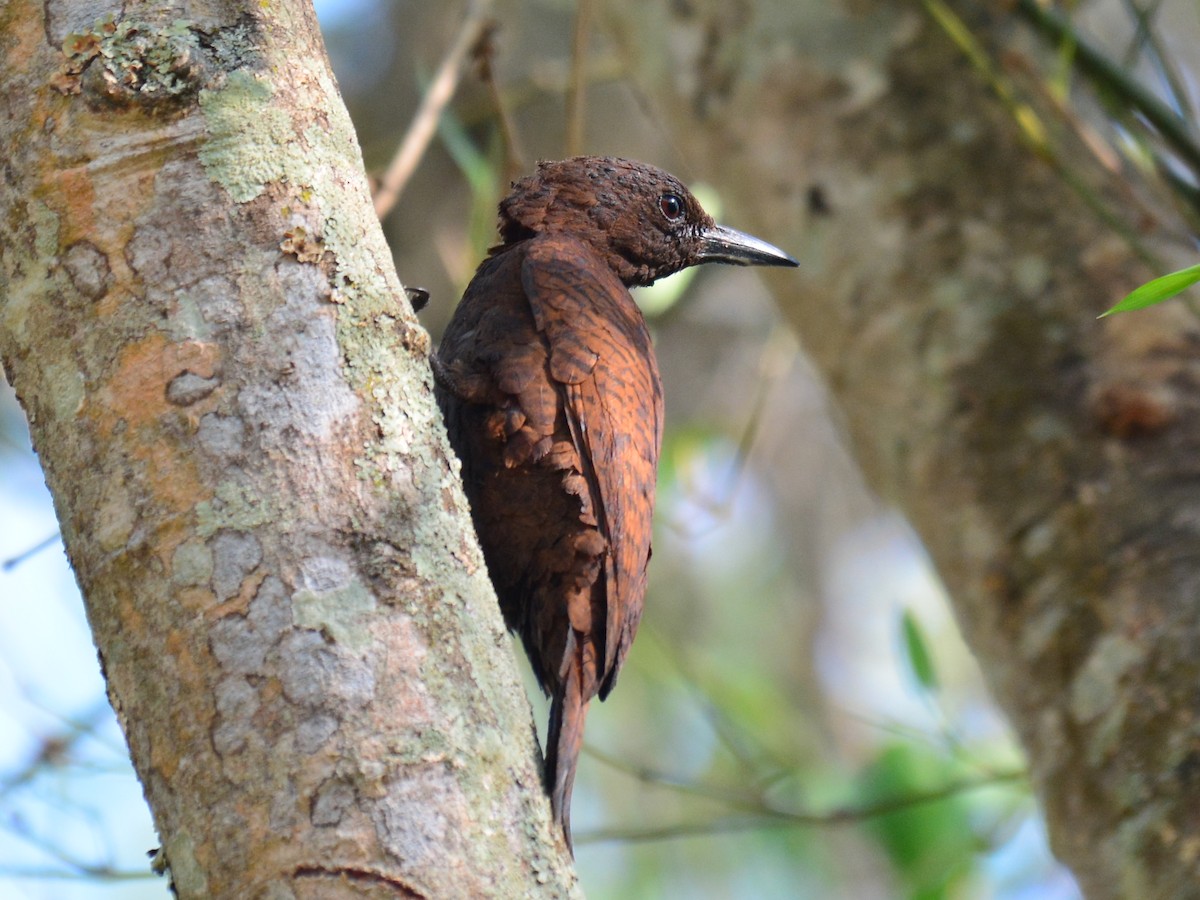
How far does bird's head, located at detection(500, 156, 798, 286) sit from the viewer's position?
9.22 ft

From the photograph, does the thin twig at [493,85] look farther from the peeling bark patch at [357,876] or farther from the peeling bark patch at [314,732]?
the peeling bark patch at [357,876]

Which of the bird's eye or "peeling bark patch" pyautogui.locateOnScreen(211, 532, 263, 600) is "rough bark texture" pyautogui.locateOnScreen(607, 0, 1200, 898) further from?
"peeling bark patch" pyautogui.locateOnScreen(211, 532, 263, 600)

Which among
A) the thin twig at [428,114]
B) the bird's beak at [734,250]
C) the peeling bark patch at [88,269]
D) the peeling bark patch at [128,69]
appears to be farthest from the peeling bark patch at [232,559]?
the bird's beak at [734,250]

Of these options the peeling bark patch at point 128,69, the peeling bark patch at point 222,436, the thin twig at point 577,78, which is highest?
the thin twig at point 577,78

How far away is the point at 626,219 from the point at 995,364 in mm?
902

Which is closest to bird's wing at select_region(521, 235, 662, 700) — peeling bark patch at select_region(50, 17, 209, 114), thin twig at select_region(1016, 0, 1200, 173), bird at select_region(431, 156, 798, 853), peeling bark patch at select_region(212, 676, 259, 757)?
bird at select_region(431, 156, 798, 853)

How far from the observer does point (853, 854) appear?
793 cm

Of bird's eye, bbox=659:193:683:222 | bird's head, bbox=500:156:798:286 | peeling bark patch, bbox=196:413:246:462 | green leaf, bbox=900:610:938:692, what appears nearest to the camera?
peeling bark patch, bbox=196:413:246:462

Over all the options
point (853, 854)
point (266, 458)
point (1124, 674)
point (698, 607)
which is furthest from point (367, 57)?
point (266, 458)

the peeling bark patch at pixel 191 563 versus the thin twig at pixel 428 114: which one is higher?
the thin twig at pixel 428 114

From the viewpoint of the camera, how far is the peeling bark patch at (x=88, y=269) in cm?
149

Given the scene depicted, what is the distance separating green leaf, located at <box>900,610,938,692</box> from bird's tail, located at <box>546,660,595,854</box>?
5.03ft

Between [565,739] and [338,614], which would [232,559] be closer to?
[338,614]

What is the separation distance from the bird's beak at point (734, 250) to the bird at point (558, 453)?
666 millimetres
